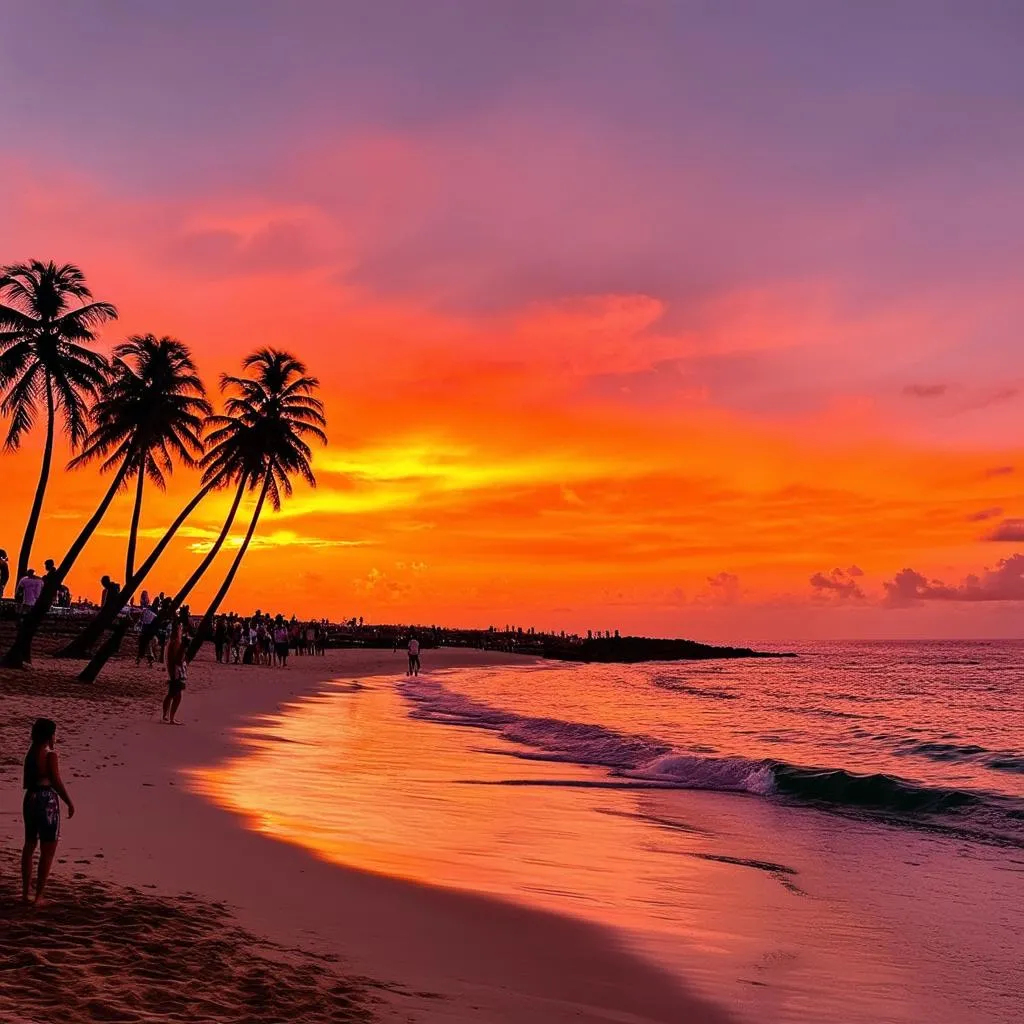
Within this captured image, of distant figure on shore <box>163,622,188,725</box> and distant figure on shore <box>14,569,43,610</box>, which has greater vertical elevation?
distant figure on shore <box>14,569,43,610</box>

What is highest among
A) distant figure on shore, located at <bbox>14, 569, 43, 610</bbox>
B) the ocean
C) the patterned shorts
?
distant figure on shore, located at <bbox>14, 569, 43, 610</bbox>

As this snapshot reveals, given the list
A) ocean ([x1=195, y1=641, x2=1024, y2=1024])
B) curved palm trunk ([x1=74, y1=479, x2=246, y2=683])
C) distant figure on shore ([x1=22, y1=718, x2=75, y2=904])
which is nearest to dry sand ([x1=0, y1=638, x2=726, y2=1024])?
distant figure on shore ([x1=22, y1=718, x2=75, y2=904])

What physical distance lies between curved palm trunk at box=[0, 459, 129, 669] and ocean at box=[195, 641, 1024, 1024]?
8127mm

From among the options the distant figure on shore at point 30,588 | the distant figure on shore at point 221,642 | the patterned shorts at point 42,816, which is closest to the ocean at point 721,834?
the patterned shorts at point 42,816

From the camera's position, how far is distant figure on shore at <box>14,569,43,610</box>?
32125mm

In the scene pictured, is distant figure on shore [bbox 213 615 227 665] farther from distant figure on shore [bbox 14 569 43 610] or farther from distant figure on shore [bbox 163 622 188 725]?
distant figure on shore [bbox 163 622 188 725]

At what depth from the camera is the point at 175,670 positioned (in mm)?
22344

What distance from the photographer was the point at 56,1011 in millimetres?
5035

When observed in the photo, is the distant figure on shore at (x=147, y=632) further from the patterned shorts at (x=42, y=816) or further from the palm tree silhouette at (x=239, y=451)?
the patterned shorts at (x=42, y=816)

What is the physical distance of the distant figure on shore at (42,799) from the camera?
6.86 m

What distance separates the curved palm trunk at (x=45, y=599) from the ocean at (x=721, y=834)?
26.7 ft

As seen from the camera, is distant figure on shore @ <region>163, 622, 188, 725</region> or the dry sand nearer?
the dry sand

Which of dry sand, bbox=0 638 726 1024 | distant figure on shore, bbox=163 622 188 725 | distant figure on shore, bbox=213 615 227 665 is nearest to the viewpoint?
dry sand, bbox=0 638 726 1024

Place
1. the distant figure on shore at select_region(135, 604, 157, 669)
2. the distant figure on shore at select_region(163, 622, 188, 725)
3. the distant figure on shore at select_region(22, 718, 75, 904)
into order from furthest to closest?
the distant figure on shore at select_region(135, 604, 157, 669) → the distant figure on shore at select_region(163, 622, 188, 725) → the distant figure on shore at select_region(22, 718, 75, 904)
